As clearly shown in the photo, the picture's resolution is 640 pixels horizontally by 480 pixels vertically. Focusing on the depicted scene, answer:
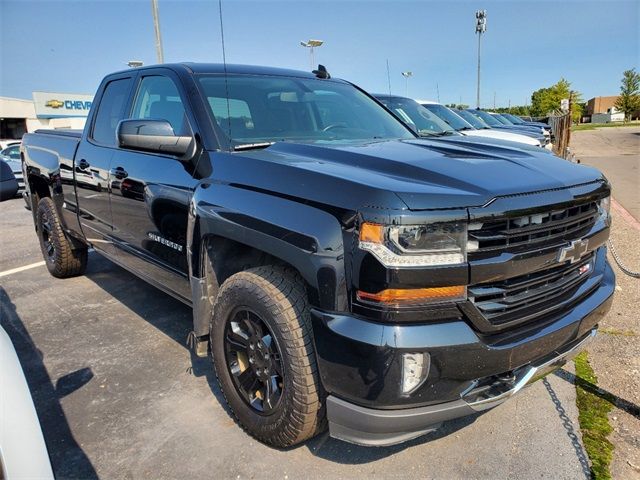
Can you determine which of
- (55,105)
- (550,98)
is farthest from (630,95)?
(55,105)

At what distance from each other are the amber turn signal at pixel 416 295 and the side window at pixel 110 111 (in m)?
2.82

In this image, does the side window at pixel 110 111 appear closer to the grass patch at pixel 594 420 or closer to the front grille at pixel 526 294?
the front grille at pixel 526 294

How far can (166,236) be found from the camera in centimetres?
319

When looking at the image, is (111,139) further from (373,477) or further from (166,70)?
(373,477)

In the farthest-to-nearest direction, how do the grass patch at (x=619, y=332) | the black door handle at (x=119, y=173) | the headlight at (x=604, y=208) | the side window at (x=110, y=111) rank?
1. the side window at (x=110, y=111)
2. the grass patch at (x=619, y=332)
3. the black door handle at (x=119, y=173)
4. the headlight at (x=604, y=208)

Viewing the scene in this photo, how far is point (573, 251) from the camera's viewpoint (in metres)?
2.34

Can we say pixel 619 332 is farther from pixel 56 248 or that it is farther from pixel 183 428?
pixel 56 248

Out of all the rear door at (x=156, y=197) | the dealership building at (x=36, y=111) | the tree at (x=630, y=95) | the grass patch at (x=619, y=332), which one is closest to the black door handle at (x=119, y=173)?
the rear door at (x=156, y=197)

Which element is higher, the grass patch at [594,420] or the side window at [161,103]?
the side window at [161,103]

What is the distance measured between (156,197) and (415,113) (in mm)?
6063

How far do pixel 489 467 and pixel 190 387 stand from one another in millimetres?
1829

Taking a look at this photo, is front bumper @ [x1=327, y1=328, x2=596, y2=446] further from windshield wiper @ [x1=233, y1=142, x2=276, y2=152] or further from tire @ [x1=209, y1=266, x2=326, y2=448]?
windshield wiper @ [x1=233, y1=142, x2=276, y2=152]

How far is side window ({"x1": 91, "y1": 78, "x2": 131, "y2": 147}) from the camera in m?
4.00

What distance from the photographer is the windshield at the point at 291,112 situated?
3.03 m
